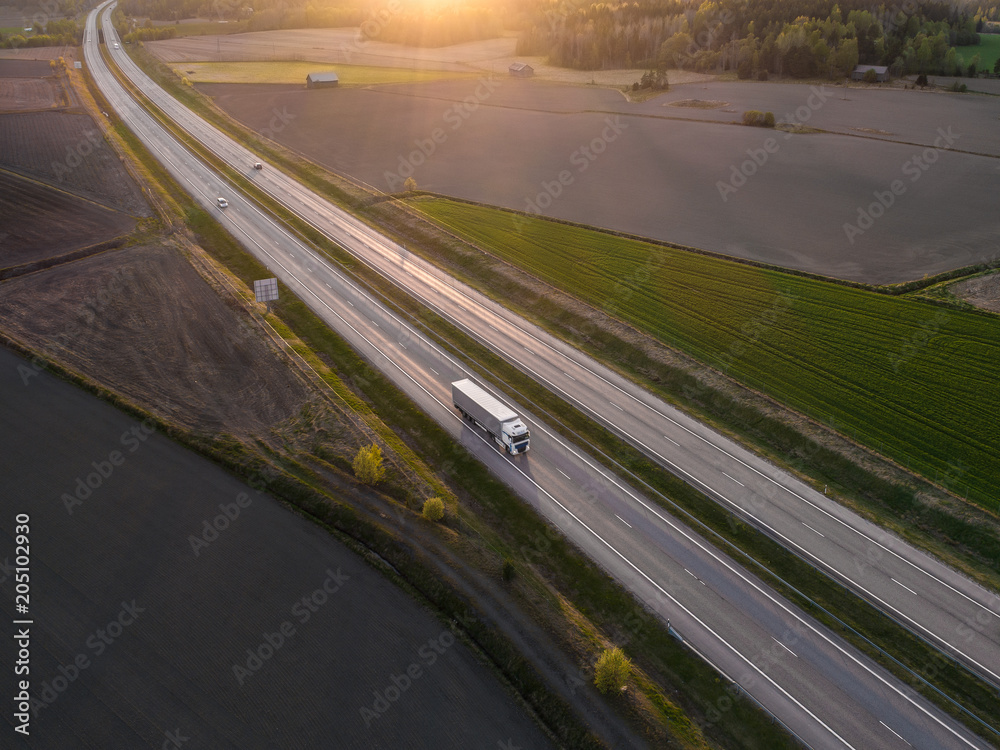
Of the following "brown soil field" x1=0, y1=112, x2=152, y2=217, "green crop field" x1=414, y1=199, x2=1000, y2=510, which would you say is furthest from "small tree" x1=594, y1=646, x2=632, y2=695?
"brown soil field" x1=0, y1=112, x2=152, y2=217

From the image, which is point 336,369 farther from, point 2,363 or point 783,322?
point 783,322

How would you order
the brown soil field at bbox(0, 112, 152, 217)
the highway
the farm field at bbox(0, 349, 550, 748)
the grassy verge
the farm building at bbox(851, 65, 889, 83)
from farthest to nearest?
the farm building at bbox(851, 65, 889, 83)
the brown soil field at bbox(0, 112, 152, 217)
the highway
the grassy verge
the farm field at bbox(0, 349, 550, 748)

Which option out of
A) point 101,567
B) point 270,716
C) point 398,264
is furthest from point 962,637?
point 398,264

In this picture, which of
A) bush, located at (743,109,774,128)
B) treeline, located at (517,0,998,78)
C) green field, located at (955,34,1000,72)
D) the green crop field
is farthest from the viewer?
green field, located at (955,34,1000,72)

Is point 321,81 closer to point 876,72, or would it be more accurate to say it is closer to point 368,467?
point 876,72

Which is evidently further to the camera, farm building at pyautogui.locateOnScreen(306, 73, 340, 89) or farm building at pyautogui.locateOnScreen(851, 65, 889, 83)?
farm building at pyautogui.locateOnScreen(306, 73, 340, 89)

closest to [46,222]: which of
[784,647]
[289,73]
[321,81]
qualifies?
[784,647]

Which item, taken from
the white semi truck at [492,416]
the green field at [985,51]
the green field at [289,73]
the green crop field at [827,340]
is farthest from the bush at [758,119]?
the white semi truck at [492,416]

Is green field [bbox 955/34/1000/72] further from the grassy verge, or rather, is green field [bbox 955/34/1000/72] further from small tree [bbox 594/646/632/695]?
small tree [bbox 594/646/632/695]
